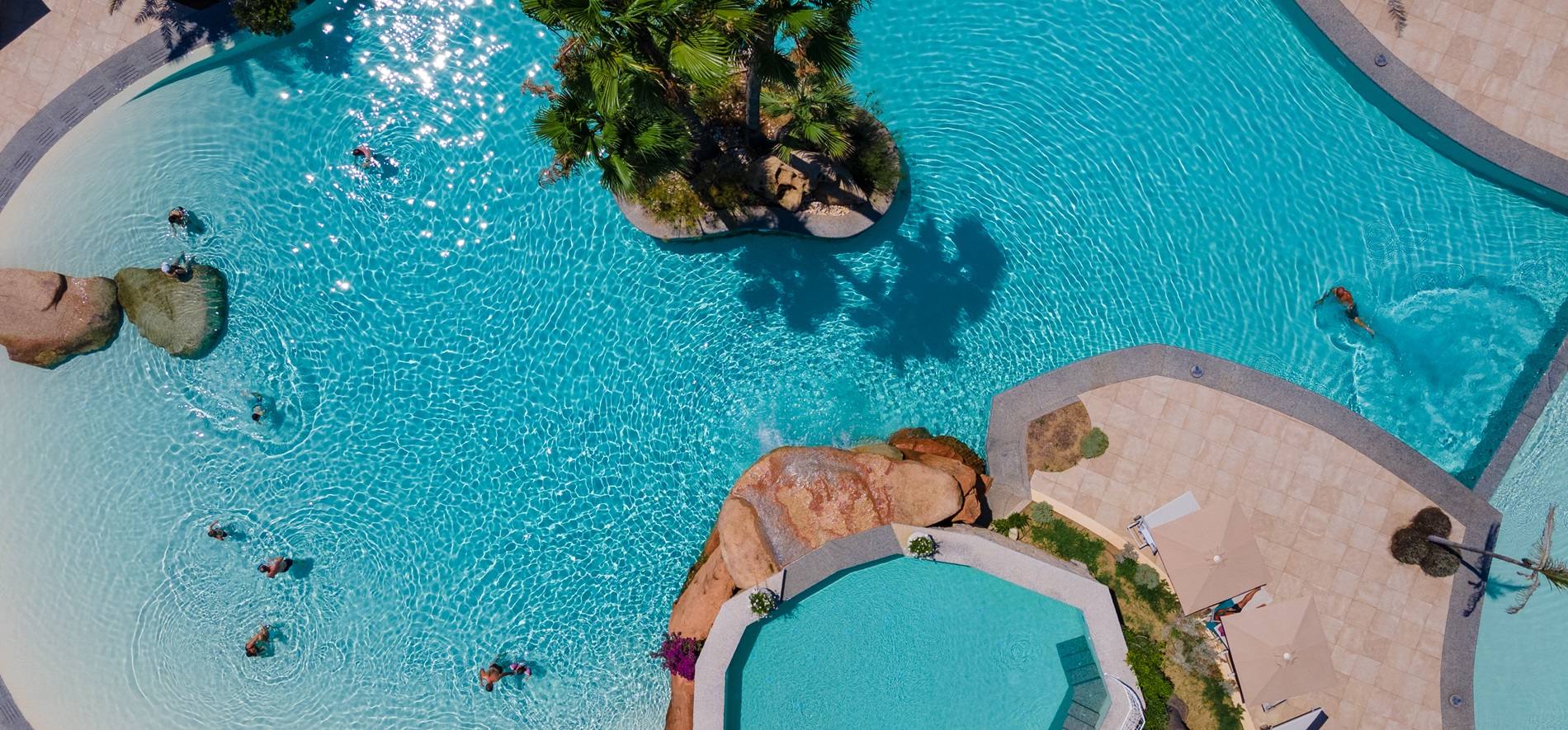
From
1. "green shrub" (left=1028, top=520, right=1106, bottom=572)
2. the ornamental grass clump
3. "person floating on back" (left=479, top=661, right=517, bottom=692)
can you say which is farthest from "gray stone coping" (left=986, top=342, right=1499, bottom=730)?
"person floating on back" (left=479, top=661, right=517, bottom=692)

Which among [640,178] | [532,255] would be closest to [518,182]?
[532,255]

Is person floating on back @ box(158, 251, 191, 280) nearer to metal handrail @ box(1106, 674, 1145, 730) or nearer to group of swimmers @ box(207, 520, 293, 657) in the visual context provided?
group of swimmers @ box(207, 520, 293, 657)

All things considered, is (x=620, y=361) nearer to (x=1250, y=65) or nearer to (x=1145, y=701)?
(x=1145, y=701)

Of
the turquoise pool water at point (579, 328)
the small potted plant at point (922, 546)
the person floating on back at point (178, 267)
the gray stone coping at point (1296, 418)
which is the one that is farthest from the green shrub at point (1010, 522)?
the person floating on back at point (178, 267)

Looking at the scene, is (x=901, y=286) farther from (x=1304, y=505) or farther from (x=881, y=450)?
(x=1304, y=505)

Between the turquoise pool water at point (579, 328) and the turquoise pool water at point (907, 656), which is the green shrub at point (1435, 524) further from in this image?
the turquoise pool water at point (907, 656)

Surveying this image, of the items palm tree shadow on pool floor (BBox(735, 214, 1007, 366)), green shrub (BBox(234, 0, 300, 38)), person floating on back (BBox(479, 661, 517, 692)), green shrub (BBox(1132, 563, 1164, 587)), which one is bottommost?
person floating on back (BBox(479, 661, 517, 692))
